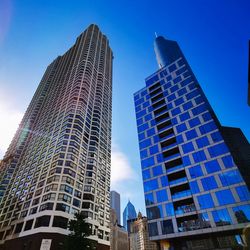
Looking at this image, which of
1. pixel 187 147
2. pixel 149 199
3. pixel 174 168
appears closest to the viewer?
pixel 149 199

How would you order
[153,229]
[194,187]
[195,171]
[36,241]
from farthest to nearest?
[36,241], [195,171], [153,229], [194,187]

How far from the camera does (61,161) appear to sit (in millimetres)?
64750

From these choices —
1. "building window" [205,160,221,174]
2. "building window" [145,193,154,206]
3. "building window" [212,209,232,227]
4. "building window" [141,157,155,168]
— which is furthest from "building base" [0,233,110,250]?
"building window" [205,160,221,174]

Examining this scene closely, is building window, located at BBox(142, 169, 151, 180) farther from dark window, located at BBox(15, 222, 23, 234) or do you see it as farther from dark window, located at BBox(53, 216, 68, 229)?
dark window, located at BBox(15, 222, 23, 234)

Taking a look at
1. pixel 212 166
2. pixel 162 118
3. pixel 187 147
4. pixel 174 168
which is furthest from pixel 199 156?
pixel 162 118

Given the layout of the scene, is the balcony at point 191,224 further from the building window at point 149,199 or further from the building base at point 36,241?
the building base at point 36,241

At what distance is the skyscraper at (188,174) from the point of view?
122 ft

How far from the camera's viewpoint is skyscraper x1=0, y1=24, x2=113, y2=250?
5541 cm

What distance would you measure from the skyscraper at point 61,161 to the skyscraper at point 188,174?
761 inches

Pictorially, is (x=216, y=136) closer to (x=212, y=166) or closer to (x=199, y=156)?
(x=199, y=156)

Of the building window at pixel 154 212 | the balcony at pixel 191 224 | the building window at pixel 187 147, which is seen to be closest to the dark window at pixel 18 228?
the building window at pixel 154 212

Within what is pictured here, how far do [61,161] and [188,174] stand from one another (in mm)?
40656

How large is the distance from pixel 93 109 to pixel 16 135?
48860 mm

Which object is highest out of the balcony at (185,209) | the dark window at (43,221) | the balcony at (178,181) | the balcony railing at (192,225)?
the balcony at (178,181)
